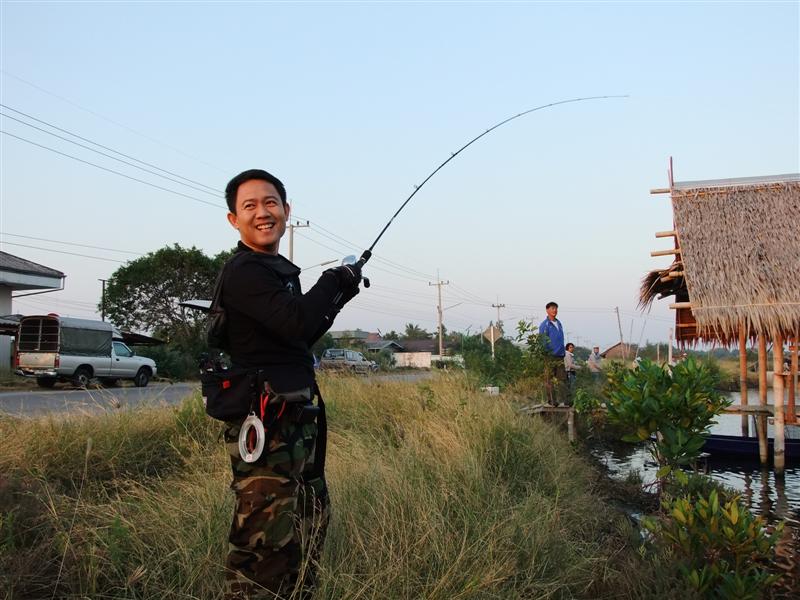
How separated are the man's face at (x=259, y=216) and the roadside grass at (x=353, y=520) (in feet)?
4.51

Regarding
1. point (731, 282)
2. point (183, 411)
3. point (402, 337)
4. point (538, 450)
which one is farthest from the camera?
point (402, 337)

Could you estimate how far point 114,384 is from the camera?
72.1ft

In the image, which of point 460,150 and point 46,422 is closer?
point 460,150

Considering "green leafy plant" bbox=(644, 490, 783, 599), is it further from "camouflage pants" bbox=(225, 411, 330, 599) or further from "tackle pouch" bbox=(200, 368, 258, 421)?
"tackle pouch" bbox=(200, 368, 258, 421)

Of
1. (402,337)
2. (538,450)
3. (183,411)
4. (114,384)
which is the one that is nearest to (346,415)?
(183,411)

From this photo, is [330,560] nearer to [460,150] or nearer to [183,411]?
[460,150]

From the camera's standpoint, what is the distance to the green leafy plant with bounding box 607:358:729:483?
5.23 m

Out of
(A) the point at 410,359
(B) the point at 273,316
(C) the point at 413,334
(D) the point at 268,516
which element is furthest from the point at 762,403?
(C) the point at 413,334

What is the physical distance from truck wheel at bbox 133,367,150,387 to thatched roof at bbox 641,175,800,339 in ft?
52.9

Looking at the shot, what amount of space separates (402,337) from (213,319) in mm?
92025

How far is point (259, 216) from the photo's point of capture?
2588 mm

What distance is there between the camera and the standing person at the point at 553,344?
11719 millimetres

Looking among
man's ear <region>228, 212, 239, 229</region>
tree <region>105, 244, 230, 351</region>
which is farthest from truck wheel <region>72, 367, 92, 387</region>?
man's ear <region>228, 212, 239, 229</region>

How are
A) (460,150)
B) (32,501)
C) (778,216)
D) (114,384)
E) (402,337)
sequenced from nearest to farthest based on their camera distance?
(32,501), (460,150), (778,216), (114,384), (402,337)
